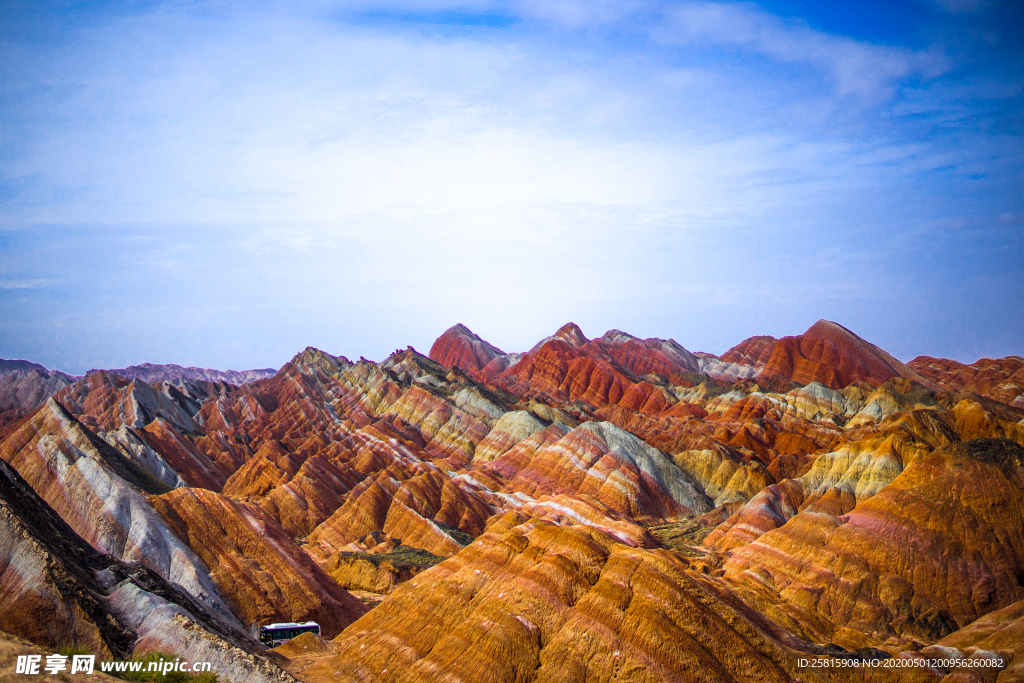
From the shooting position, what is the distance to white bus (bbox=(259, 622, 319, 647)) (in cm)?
4731

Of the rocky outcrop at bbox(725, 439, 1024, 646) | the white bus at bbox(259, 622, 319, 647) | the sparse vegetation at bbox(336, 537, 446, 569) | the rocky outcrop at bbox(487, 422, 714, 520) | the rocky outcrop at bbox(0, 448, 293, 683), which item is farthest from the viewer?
the rocky outcrop at bbox(487, 422, 714, 520)

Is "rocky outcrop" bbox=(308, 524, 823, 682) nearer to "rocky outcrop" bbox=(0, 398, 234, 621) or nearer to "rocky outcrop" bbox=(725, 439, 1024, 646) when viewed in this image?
"rocky outcrop" bbox=(0, 398, 234, 621)

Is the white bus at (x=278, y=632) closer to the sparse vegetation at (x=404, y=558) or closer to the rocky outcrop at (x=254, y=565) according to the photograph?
the rocky outcrop at (x=254, y=565)

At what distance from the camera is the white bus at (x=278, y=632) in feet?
155

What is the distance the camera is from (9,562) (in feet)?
113

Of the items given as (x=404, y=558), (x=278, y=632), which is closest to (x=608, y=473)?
(x=404, y=558)

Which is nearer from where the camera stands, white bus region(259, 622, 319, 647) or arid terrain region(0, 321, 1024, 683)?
arid terrain region(0, 321, 1024, 683)


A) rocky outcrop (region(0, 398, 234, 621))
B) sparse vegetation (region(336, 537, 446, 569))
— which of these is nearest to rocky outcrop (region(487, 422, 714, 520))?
sparse vegetation (region(336, 537, 446, 569))

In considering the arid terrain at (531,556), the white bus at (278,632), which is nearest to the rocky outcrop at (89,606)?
the arid terrain at (531,556)

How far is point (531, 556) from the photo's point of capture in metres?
45.4

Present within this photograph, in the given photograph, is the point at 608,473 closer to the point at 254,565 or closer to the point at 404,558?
the point at 404,558

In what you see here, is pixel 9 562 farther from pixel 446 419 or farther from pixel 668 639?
pixel 446 419

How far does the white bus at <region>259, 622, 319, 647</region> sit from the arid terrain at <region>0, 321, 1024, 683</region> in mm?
1872

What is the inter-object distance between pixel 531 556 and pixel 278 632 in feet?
58.8
